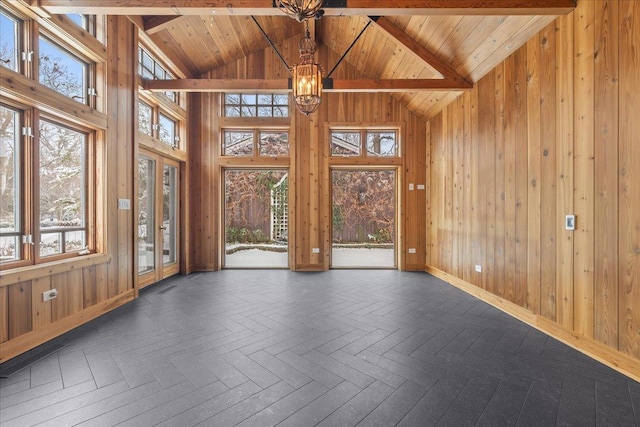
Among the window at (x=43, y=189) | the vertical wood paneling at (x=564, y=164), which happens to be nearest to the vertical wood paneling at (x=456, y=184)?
the vertical wood paneling at (x=564, y=164)

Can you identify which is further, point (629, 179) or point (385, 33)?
point (385, 33)

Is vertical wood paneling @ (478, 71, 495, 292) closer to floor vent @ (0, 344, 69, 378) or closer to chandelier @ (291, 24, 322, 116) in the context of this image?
chandelier @ (291, 24, 322, 116)

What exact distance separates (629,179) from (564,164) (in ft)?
1.83

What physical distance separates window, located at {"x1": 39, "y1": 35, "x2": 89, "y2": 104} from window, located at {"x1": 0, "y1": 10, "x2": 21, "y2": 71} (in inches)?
6.9

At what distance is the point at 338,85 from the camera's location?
4.05 m

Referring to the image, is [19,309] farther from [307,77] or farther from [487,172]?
[487,172]

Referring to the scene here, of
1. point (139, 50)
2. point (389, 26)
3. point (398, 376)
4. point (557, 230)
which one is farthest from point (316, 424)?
point (139, 50)

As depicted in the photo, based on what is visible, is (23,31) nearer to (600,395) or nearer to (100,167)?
(100,167)

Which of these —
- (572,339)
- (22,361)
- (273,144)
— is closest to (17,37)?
(22,361)

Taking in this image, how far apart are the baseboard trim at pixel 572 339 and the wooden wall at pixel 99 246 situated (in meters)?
4.56

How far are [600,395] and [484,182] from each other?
8.24ft

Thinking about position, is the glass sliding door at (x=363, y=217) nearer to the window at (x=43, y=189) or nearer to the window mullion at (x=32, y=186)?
the window at (x=43, y=189)

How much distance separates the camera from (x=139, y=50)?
393 cm

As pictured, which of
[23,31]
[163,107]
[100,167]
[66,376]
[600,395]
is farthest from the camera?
[163,107]
